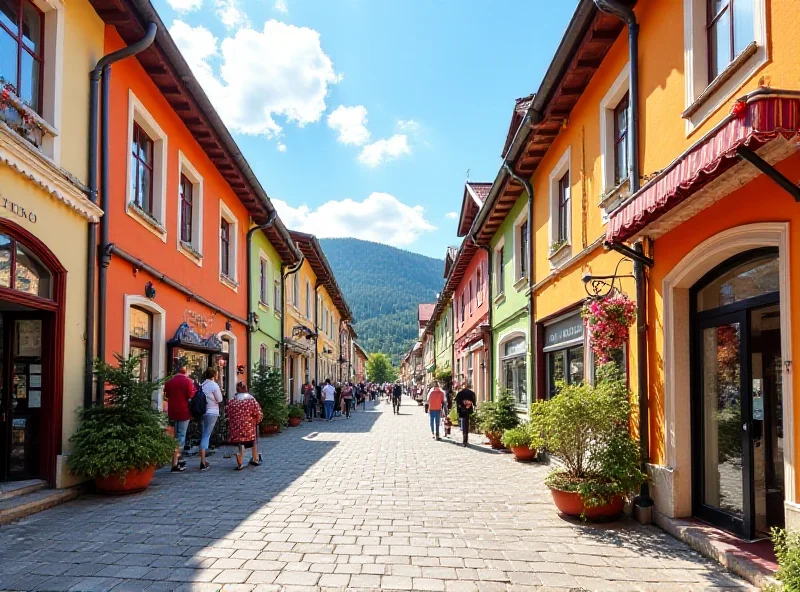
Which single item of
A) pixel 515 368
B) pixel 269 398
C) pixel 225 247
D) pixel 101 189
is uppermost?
pixel 225 247

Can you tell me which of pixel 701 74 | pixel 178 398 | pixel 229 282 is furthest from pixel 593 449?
pixel 229 282

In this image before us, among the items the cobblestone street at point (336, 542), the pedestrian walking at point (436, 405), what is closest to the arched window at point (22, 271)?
the cobblestone street at point (336, 542)

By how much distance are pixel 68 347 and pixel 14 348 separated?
588 mm

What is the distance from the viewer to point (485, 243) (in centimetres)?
1742

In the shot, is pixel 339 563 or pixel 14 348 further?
pixel 14 348

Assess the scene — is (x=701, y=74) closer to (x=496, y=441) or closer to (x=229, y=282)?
(x=496, y=441)

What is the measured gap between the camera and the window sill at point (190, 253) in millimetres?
11727

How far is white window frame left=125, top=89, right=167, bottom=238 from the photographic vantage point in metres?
9.17

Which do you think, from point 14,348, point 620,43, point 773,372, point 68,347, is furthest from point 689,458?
point 14,348

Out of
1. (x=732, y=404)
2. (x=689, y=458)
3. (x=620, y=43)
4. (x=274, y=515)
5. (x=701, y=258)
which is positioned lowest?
(x=274, y=515)

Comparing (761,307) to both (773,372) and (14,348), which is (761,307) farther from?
(14,348)

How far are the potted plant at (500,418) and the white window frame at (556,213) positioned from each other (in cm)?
373

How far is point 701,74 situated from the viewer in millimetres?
5816

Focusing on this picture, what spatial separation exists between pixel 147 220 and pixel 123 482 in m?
4.24
